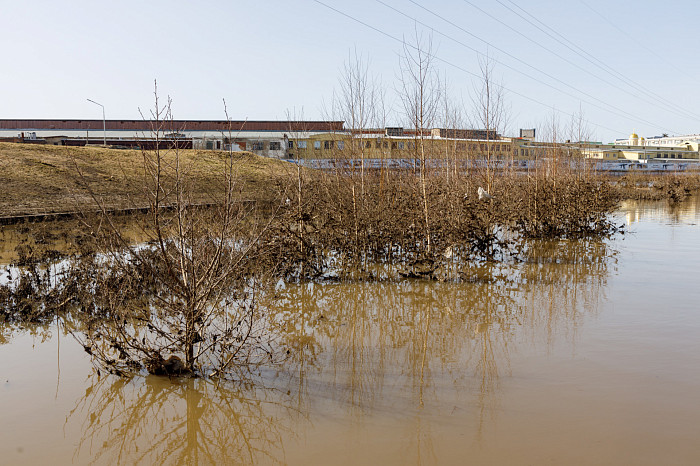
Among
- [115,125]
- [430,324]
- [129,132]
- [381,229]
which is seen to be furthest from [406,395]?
[115,125]

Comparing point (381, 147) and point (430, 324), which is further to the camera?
point (381, 147)

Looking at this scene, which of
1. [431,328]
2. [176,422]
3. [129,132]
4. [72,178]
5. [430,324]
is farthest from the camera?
[129,132]

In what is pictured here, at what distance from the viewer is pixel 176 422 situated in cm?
543

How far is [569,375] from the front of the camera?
21.1 feet

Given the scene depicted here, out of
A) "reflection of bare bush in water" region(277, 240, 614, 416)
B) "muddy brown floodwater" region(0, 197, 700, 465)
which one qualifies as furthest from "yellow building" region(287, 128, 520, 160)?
"muddy brown floodwater" region(0, 197, 700, 465)

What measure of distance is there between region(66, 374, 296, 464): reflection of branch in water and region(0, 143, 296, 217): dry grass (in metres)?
12.6

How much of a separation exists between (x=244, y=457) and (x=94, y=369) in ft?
8.48

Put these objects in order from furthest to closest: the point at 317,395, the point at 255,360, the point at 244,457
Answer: the point at 255,360
the point at 317,395
the point at 244,457

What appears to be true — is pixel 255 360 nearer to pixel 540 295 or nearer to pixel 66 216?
pixel 540 295

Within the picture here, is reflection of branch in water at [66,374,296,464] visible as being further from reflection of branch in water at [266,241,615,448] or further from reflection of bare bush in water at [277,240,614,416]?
reflection of bare bush in water at [277,240,614,416]

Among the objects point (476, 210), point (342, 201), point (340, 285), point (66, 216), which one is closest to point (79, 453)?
point (340, 285)

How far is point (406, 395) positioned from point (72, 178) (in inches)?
1013

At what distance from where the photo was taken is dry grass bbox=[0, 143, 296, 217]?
22.9m

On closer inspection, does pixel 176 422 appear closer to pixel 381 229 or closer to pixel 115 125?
pixel 381 229
